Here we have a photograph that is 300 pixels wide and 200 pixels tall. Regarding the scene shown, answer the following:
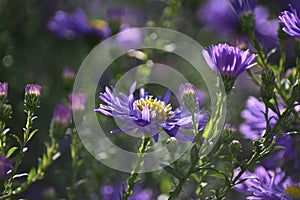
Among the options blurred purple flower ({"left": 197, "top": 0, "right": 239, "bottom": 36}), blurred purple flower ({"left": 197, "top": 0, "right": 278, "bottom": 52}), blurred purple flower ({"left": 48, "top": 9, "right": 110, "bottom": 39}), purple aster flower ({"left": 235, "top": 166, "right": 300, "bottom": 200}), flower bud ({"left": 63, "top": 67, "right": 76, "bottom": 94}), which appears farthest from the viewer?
blurred purple flower ({"left": 197, "top": 0, "right": 239, "bottom": 36})

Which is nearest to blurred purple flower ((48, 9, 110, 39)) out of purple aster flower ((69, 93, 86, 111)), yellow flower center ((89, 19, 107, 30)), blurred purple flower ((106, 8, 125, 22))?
yellow flower center ((89, 19, 107, 30))

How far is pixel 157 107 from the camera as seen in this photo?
1.13 meters

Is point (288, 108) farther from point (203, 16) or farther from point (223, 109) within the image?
point (203, 16)

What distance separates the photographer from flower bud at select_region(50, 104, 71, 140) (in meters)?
1.16

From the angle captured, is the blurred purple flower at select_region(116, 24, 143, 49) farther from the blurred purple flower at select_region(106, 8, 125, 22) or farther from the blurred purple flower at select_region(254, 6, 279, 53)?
the blurred purple flower at select_region(254, 6, 279, 53)

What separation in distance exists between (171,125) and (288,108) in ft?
0.63

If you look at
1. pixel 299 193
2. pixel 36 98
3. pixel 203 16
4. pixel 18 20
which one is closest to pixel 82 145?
pixel 36 98

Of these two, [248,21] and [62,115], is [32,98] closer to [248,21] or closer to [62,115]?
[62,115]

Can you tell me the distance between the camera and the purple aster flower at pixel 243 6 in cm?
128

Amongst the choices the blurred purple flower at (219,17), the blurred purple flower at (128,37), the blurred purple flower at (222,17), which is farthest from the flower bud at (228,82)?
the blurred purple flower at (219,17)

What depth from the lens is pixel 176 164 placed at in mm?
1064

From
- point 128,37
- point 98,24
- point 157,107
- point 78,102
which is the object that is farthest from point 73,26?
point 157,107

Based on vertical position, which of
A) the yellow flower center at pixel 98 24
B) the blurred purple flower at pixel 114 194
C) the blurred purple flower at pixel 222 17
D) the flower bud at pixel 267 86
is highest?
the blurred purple flower at pixel 222 17

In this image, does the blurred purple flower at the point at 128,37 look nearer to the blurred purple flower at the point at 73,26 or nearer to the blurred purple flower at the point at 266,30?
the blurred purple flower at the point at 73,26
